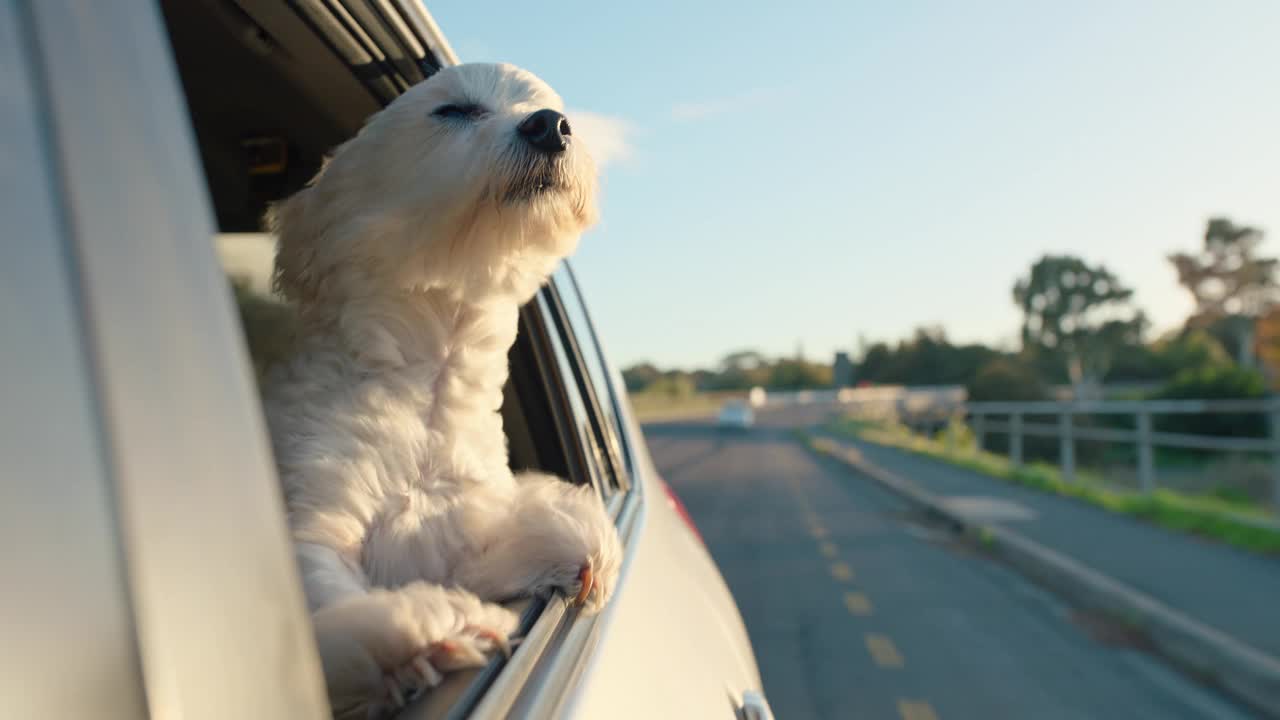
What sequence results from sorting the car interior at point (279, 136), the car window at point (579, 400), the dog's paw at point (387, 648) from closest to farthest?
the dog's paw at point (387, 648) → the car interior at point (279, 136) → the car window at point (579, 400)

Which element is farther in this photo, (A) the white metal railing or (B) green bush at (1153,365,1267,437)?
(B) green bush at (1153,365,1267,437)

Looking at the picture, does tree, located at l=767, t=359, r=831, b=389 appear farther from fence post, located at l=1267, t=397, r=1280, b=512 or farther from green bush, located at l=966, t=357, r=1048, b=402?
fence post, located at l=1267, t=397, r=1280, b=512

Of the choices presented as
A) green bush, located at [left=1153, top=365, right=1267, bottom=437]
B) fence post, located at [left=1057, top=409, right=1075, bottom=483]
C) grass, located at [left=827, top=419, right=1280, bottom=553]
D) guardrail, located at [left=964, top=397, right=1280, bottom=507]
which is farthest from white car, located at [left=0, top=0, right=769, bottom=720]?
green bush, located at [left=1153, top=365, right=1267, bottom=437]

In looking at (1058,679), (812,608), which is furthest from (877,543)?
(1058,679)

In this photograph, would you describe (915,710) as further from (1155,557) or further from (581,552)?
(1155,557)

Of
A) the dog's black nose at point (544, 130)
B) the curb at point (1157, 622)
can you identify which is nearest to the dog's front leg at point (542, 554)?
the dog's black nose at point (544, 130)

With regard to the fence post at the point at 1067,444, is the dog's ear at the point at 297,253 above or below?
above

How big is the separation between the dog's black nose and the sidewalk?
5788 millimetres

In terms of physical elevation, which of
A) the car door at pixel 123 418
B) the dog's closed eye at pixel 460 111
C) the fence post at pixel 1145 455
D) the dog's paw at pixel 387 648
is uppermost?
the dog's closed eye at pixel 460 111

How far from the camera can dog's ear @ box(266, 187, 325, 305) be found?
78.4 inches

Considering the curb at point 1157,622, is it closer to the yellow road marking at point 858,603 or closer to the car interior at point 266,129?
the yellow road marking at point 858,603

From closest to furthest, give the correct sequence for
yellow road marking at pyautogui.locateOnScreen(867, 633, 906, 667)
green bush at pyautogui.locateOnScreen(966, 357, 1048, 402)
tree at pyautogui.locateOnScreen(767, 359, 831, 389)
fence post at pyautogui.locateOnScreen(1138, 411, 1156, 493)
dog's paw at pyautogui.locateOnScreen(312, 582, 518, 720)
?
dog's paw at pyautogui.locateOnScreen(312, 582, 518, 720), yellow road marking at pyautogui.locateOnScreen(867, 633, 906, 667), fence post at pyautogui.locateOnScreen(1138, 411, 1156, 493), green bush at pyautogui.locateOnScreen(966, 357, 1048, 402), tree at pyautogui.locateOnScreen(767, 359, 831, 389)

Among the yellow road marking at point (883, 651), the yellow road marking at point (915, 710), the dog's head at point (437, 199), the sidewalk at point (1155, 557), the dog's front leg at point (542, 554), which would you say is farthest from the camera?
the sidewalk at point (1155, 557)

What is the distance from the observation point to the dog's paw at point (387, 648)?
46.5 inches
